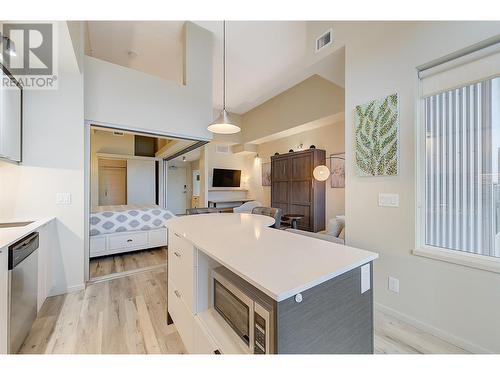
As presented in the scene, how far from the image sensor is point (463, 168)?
1.74m

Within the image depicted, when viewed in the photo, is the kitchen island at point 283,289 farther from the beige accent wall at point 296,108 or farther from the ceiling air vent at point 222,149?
the ceiling air vent at point 222,149

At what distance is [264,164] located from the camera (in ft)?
23.4

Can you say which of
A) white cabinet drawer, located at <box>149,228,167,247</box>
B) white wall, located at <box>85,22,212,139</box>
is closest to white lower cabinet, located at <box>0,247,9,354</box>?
white wall, located at <box>85,22,212,139</box>

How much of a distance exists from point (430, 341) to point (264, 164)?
229 inches

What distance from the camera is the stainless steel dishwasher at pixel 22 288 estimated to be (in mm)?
1420

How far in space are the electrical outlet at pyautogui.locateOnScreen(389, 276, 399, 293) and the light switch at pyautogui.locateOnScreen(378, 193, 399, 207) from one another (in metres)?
0.69

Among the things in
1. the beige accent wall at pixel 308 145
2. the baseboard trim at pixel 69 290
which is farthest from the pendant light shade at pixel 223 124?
the beige accent wall at pixel 308 145

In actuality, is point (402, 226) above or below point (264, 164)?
below

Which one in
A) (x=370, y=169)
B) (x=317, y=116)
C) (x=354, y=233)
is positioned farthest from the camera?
(x=317, y=116)

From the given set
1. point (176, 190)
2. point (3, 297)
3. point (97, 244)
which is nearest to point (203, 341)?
point (3, 297)

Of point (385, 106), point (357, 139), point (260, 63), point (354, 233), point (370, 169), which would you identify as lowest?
point (354, 233)

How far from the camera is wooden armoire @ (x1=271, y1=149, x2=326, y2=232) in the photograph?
5.04 meters
